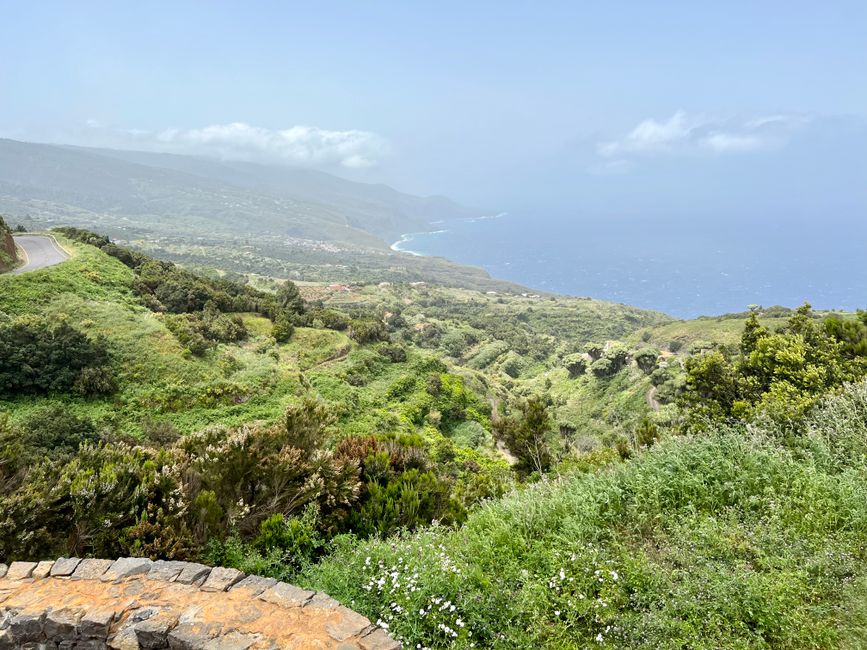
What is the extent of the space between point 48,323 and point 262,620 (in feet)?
68.0

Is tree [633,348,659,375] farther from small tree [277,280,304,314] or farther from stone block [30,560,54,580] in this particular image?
stone block [30,560,54,580]

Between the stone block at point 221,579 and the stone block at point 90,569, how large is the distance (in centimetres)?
139

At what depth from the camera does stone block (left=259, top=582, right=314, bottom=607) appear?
472 cm

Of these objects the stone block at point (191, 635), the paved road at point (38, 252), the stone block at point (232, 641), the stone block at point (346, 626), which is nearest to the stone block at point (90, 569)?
the stone block at point (191, 635)

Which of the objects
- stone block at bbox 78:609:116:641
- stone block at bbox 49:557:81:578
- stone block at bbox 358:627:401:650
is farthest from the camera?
stone block at bbox 49:557:81:578

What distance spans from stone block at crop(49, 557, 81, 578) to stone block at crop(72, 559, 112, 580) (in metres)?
0.05

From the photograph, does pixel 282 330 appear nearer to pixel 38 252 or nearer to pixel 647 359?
pixel 38 252

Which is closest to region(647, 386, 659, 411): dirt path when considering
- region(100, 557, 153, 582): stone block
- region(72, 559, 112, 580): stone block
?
region(100, 557, 153, 582): stone block

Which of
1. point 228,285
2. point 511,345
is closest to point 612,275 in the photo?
point 511,345

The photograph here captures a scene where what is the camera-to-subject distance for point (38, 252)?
2861 cm

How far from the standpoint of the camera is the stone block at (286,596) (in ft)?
15.5

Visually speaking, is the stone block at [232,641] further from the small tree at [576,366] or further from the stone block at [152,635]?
the small tree at [576,366]

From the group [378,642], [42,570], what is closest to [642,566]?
[378,642]

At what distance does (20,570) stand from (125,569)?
1386 millimetres
